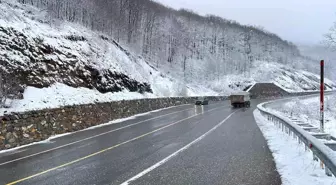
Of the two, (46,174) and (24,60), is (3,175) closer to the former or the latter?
(46,174)

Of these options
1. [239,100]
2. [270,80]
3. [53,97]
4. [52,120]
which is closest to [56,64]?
[53,97]

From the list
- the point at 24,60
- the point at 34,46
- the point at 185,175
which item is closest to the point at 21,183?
the point at 185,175

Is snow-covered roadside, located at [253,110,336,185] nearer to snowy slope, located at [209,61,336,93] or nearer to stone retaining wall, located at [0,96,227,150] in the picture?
stone retaining wall, located at [0,96,227,150]

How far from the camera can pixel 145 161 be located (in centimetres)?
1055

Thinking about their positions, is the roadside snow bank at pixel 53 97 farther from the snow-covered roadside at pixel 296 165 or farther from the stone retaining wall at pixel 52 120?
the snow-covered roadside at pixel 296 165

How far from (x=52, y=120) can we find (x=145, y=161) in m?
9.91

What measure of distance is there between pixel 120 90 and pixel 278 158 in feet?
99.0

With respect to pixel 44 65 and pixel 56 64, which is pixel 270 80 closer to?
pixel 56 64

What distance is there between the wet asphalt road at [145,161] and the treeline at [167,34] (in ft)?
116

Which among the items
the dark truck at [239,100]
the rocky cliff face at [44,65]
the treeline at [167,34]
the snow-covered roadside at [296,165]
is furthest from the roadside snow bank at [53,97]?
the dark truck at [239,100]

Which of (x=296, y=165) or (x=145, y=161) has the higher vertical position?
(x=296, y=165)

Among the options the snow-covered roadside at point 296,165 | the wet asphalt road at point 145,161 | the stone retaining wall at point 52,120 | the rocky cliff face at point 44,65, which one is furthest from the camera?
the rocky cliff face at point 44,65

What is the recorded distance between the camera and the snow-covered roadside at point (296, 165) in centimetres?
773

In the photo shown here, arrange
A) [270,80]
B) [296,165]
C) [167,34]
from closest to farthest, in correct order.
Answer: [296,165], [167,34], [270,80]
